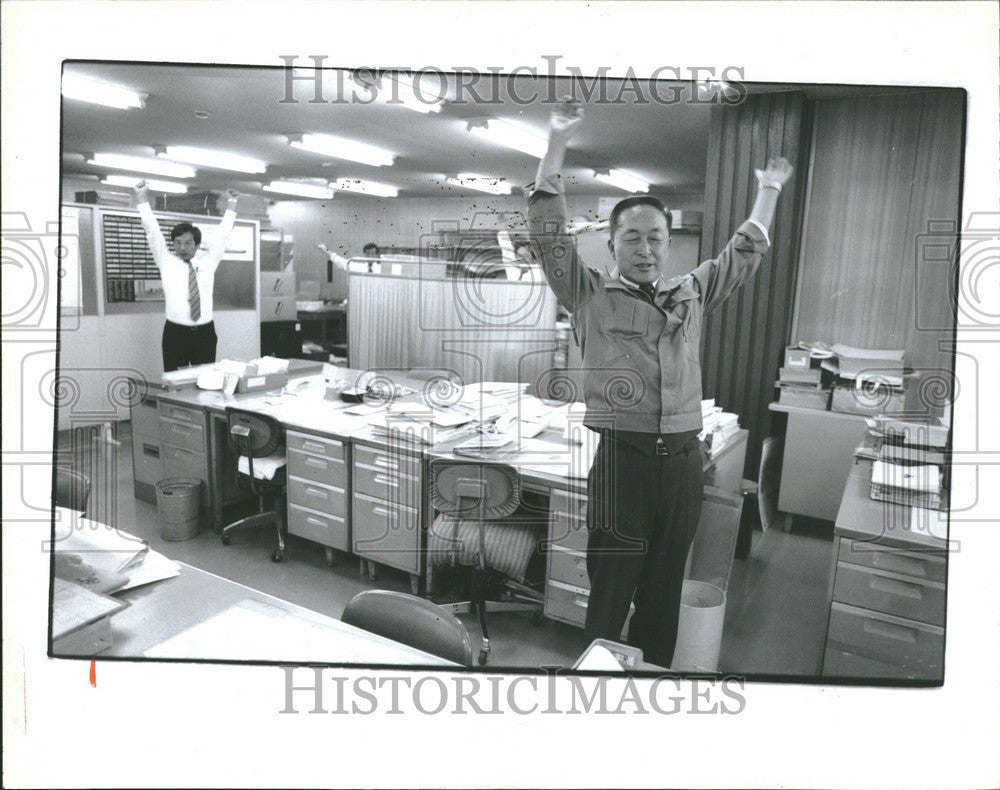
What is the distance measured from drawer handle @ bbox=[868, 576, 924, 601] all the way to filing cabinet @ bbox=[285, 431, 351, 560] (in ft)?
4.37

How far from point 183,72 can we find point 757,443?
166 cm

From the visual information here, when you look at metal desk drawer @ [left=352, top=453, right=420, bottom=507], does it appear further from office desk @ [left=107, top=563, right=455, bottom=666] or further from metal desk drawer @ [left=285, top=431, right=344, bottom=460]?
office desk @ [left=107, top=563, right=455, bottom=666]

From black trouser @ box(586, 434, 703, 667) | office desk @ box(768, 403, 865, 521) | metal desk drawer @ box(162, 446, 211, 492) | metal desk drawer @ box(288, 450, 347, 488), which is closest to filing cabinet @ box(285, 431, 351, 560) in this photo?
metal desk drawer @ box(288, 450, 347, 488)

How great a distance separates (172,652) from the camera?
114cm

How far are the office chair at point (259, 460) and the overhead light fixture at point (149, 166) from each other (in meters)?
0.57

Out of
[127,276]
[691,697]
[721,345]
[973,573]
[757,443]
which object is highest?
[127,276]

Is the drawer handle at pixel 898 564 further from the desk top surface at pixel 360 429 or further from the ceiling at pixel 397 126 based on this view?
the ceiling at pixel 397 126

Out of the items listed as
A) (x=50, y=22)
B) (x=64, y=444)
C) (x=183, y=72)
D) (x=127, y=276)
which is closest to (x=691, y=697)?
(x=64, y=444)

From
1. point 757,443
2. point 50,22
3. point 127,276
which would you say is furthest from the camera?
point 757,443

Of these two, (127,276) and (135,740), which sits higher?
(127,276)

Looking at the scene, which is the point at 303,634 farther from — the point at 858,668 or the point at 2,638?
the point at 858,668

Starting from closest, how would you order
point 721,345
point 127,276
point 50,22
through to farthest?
point 50,22, point 127,276, point 721,345

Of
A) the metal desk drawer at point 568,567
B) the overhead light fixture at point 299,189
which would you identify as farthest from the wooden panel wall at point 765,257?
the overhead light fixture at point 299,189

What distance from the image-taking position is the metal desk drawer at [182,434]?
1350 millimetres
